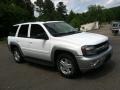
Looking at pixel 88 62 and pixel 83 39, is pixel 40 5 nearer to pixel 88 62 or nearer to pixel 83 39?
pixel 83 39

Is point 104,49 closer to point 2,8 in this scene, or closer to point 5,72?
point 5,72

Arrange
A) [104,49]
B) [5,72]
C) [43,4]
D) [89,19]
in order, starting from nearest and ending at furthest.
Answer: [104,49]
[5,72]
[89,19]
[43,4]

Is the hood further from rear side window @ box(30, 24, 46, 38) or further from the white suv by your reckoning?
rear side window @ box(30, 24, 46, 38)

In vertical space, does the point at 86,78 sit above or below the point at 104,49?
below

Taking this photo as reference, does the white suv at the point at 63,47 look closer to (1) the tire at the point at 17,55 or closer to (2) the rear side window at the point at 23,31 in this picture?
(2) the rear side window at the point at 23,31

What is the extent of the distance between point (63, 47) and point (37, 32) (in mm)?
1668

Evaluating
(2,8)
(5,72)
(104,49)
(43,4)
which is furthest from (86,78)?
(43,4)

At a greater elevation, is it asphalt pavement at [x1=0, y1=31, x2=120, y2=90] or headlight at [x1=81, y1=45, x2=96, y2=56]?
headlight at [x1=81, y1=45, x2=96, y2=56]

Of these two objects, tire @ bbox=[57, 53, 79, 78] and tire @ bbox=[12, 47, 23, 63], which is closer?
tire @ bbox=[57, 53, 79, 78]

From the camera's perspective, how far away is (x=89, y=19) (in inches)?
2923

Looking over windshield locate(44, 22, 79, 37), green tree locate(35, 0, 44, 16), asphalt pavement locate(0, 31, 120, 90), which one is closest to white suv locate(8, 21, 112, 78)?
windshield locate(44, 22, 79, 37)

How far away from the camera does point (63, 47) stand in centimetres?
636

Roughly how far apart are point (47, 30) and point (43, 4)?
9040cm

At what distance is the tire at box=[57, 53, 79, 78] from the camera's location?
6305 mm
